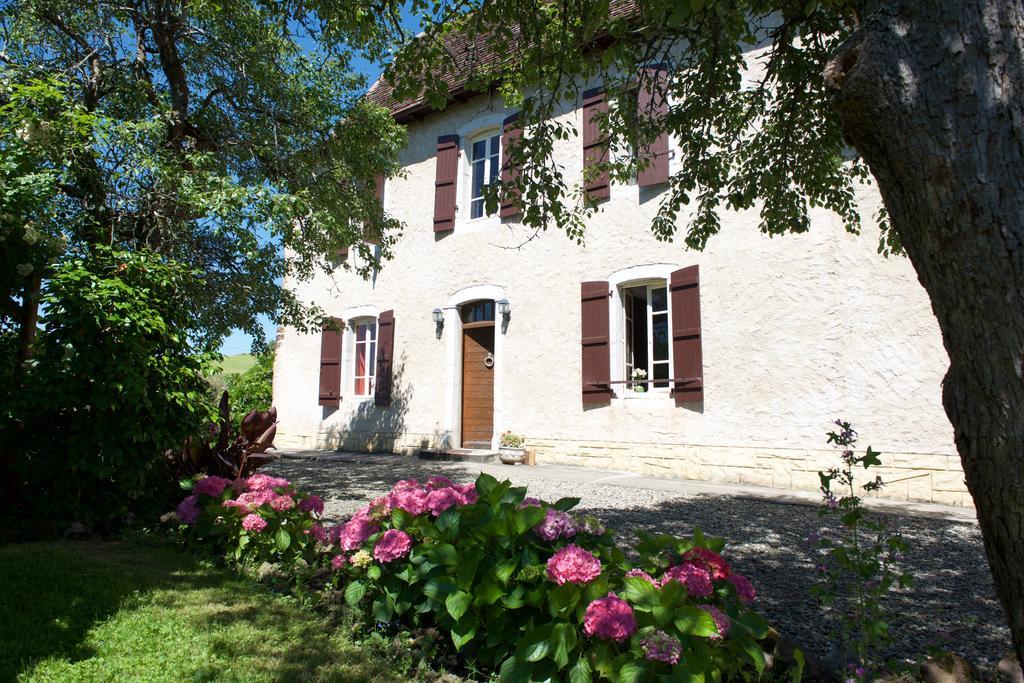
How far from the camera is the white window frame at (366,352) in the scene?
11430 mm

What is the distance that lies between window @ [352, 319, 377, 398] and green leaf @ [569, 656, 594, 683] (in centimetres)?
1000

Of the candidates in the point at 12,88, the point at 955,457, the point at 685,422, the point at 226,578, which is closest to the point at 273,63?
the point at 12,88

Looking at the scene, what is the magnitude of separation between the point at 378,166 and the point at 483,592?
6.59 metres

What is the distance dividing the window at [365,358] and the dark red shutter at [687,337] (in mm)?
5877

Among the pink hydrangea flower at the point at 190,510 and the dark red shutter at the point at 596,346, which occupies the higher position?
the dark red shutter at the point at 596,346

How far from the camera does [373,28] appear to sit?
427cm

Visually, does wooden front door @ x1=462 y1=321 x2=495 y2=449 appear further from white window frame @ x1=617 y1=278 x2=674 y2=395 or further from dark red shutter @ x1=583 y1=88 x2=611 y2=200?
dark red shutter @ x1=583 y1=88 x2=611 y2=200

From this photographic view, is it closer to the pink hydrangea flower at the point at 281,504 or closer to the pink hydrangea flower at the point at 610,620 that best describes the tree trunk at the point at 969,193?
the pink hydrangea flower at the point at 610,620

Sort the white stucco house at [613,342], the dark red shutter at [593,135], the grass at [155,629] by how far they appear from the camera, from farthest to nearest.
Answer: the dark red shutter at [593,135], the white stucco house at [613,342], the grass at [155,629]

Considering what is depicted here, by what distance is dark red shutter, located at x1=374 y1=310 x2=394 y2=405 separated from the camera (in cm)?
1082

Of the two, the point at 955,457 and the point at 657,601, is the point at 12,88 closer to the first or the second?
the point at 657,601

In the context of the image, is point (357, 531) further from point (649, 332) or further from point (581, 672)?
point (649, 332)

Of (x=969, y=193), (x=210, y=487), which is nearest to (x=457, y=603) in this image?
(x=969, y=193)

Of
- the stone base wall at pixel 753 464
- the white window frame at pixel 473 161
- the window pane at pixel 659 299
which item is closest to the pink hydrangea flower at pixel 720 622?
the stone base wall at pixel 753 464
